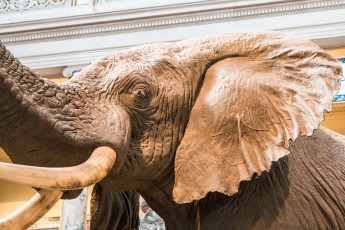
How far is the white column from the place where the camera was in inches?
196

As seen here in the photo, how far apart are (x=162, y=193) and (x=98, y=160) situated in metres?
0.19

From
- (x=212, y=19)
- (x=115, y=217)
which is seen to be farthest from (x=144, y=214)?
(x=115, y=217)

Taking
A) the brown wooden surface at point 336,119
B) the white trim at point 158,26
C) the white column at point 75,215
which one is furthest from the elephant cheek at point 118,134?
the brown wooden surface at point 336,119

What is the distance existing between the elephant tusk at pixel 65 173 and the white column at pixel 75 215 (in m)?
4.17

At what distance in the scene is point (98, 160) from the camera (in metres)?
0.89

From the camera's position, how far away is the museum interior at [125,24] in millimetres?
5090

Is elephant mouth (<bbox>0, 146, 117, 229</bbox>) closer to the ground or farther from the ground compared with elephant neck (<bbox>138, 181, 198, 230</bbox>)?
farther from the ground

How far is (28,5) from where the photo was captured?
18.7ft

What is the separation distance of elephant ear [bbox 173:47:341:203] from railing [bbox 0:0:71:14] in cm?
485

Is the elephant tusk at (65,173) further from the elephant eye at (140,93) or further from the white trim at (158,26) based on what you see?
the white trim at (158,26)

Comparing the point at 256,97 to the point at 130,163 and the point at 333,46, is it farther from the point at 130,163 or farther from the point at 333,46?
the point at 333,46

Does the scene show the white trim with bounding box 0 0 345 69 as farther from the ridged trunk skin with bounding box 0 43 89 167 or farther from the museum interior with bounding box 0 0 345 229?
the ridged trunk skin with bounding box 0 43 89 167

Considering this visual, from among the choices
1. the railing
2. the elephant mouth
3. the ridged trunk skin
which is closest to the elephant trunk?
the ridged trunk skin

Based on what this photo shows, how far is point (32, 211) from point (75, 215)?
4229 mm
